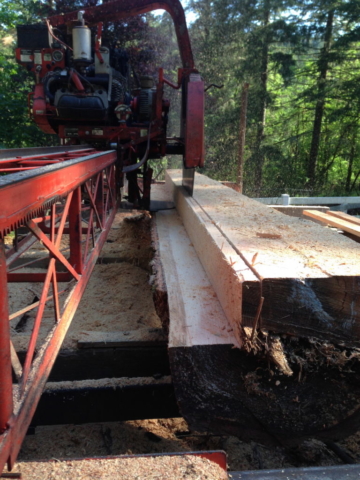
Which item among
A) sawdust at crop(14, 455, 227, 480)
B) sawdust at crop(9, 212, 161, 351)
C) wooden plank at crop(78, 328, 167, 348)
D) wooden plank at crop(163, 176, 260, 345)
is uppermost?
wooden plank at crop(163, 176, 260, 345)

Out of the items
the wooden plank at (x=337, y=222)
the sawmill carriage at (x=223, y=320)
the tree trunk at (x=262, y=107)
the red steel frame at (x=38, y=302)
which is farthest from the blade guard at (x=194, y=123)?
the tree trunk at (x=262, y=107)

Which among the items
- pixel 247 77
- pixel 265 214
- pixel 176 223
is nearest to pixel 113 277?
pixel 176 223

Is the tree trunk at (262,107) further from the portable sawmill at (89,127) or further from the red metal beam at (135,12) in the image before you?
the portable sawmill at (89,127)

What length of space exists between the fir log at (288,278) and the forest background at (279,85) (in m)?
12.4

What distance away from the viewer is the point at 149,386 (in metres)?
2.03

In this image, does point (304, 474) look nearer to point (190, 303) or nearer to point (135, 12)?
point (190, 303)

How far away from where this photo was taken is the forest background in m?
15.3

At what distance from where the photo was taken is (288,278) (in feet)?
4.99

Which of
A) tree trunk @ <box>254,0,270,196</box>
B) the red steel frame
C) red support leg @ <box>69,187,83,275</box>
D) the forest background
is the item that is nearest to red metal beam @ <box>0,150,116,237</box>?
the red steel frame

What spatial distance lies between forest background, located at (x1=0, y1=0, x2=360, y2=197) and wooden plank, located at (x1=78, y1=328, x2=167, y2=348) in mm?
12624

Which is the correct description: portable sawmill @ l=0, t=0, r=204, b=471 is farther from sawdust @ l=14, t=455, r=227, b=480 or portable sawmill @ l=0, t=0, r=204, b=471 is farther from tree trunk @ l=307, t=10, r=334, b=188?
tree trunk @ l=307, t=10, r=334, b=188

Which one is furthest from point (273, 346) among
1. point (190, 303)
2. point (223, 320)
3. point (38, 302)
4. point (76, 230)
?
point (76, 230)

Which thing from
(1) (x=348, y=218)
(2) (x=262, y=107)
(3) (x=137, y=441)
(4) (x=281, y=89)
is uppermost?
(4) (x=281, y=89)

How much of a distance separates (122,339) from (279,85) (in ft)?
59.3
